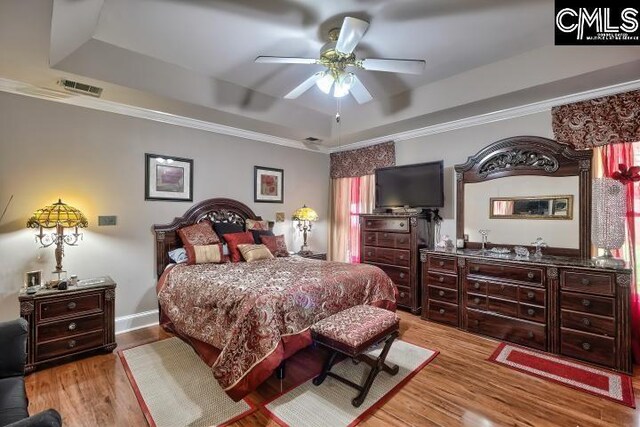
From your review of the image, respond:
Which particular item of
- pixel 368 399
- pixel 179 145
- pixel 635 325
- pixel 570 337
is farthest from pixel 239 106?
pixel 635 325

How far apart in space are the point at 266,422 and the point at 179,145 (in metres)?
3.41

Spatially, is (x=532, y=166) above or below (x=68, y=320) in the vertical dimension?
above

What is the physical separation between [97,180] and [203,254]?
1.43 meters

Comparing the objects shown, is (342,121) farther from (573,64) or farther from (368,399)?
(368,399)

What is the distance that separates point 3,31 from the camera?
6.95 ft

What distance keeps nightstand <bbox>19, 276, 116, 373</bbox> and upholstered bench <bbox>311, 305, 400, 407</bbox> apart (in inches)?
83.9

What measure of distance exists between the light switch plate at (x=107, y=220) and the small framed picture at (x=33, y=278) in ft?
2.37

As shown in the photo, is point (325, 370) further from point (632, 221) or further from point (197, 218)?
point (632, 221)

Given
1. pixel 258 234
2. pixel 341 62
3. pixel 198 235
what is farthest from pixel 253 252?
pixel 341 62

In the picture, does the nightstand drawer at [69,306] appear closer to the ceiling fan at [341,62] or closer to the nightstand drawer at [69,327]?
the nightstand drawer at [69,327]

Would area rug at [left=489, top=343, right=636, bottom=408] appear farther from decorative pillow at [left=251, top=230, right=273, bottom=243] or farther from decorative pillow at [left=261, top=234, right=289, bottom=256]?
decorative pillow at [left=251, top=230, right=273, bottom=243]

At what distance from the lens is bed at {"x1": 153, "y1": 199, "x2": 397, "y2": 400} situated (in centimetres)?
218

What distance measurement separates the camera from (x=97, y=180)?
11.2 feet

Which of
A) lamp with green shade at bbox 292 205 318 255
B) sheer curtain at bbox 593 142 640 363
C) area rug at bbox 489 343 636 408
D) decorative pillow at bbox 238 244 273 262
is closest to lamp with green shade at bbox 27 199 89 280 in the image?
decorative pillow at bbox 238 244 273 262
